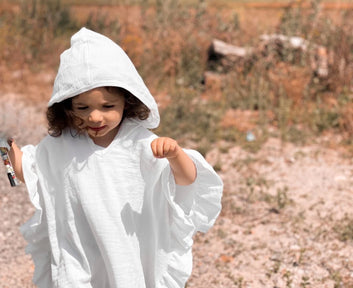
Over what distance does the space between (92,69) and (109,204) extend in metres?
0.56

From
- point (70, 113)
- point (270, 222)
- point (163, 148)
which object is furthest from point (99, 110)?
point (270, 222)

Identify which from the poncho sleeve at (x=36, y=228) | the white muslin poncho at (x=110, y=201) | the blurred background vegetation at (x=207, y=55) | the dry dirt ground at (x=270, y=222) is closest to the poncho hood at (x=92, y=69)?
the white muslin poncho at (x=110, y=201)

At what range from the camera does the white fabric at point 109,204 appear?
2.18 m

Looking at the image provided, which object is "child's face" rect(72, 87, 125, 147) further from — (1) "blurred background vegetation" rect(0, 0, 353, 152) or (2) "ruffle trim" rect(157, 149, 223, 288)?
(1) "blurred background vegetation" rect(0, 0, 353, 152)

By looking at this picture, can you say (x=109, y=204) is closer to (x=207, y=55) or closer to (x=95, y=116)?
(x=95, y=116)

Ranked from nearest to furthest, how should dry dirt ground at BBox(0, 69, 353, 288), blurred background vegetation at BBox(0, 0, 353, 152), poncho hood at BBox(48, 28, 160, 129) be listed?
poncho hood at BBox(48, 28, 160, 129) → dry dirt ground at BBox(0, 69, 353, 288) → blurred background vegetation at BBox(0, 0, 353, 152)

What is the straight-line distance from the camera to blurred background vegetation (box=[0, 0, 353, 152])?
5391 mm

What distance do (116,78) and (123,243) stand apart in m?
0.69

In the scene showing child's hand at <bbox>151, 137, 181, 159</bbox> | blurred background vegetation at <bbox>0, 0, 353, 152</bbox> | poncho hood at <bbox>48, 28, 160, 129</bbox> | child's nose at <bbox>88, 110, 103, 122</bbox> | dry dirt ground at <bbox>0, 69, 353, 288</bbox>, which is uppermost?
poncho hood at <bbox>48, 28, 160, 129</bbox>

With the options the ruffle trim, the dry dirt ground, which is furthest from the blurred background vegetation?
the ruffle trim

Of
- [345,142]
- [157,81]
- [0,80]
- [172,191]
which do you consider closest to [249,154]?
[345,142]

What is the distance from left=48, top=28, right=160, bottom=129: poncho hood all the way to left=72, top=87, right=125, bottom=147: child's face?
0.06 m

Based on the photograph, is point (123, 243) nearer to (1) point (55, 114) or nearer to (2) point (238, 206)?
(1) point (55, 114)

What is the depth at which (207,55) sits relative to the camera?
6.89 metres
